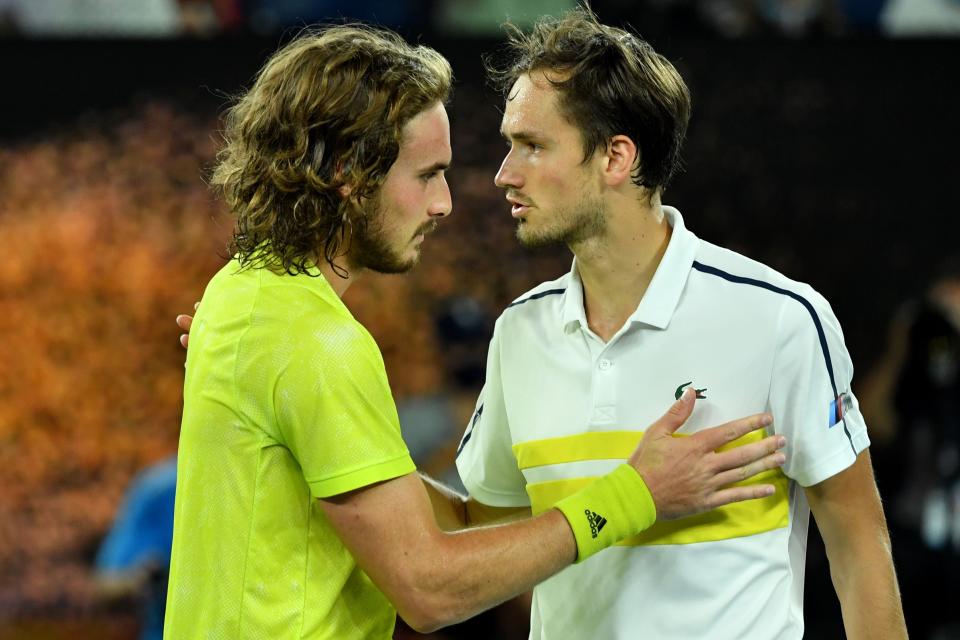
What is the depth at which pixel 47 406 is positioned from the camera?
13.5ft

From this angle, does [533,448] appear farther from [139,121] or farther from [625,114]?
[139,121]

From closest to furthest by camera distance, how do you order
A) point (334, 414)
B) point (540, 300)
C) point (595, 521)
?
point (334, 414), point (595, 521), point (540, 300)

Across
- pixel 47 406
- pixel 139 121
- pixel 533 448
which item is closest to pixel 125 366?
pixel 47 406

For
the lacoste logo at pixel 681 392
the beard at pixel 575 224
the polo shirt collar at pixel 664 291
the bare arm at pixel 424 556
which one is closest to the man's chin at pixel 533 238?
the beard at pixel 575 224

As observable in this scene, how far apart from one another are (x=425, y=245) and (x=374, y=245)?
233cm

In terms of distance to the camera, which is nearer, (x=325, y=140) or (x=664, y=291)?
(x=325, y=140)

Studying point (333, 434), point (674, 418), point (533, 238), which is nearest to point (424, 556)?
point (333, 434)

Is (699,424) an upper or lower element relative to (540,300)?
lower

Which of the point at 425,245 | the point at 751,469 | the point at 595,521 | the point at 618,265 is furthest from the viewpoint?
the point at 425,245

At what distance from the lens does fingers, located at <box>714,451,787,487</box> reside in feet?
5.82

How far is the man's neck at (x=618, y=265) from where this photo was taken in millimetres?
2025

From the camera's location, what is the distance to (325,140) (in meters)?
1.78

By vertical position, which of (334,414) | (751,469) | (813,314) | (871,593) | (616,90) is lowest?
(871,593)

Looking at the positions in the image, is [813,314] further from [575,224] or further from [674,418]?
[575,224]
